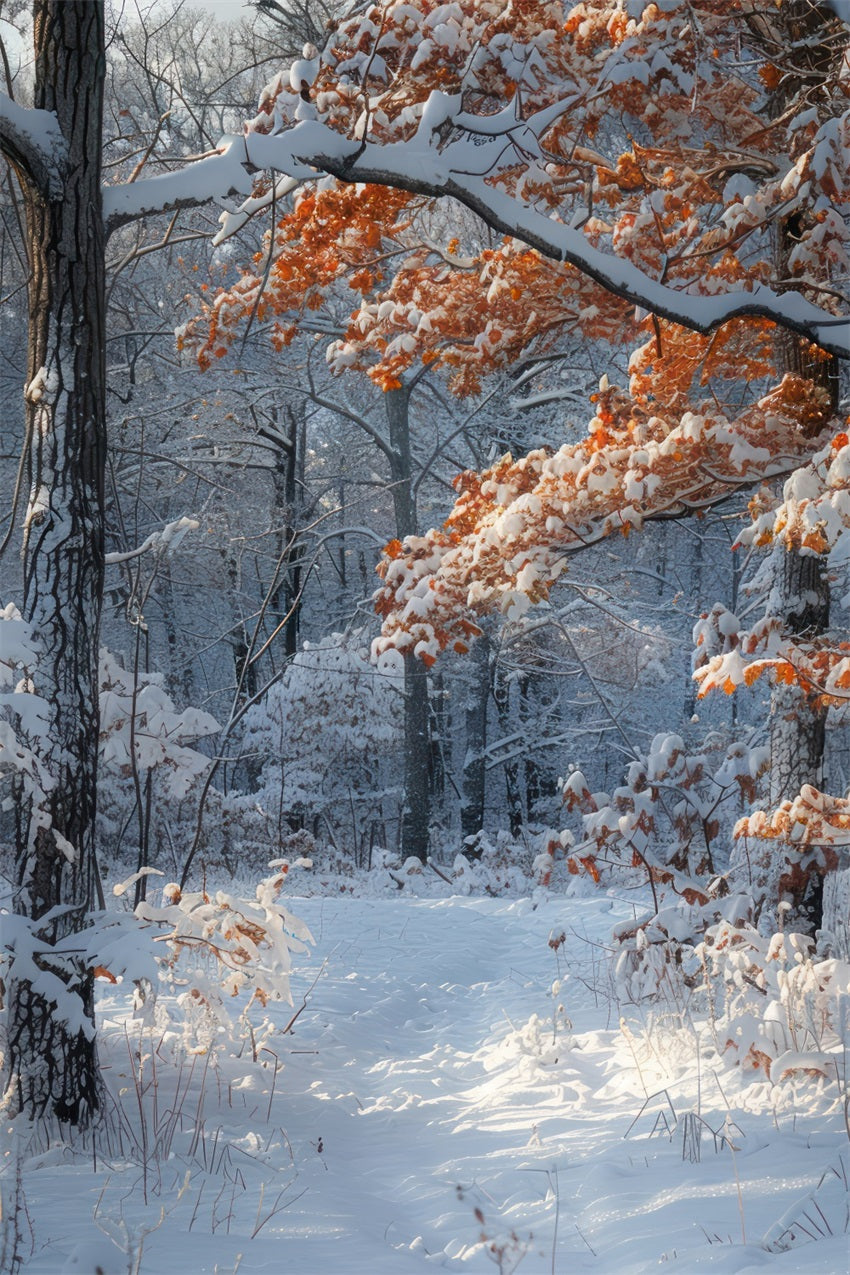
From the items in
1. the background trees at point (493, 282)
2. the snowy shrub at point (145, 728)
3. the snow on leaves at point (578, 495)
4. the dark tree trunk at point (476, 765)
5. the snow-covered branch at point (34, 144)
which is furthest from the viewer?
the dark tree trunk at point (476, 765)

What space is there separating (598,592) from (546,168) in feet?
32.9

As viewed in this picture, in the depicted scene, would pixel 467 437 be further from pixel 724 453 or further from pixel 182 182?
pixel 182 182

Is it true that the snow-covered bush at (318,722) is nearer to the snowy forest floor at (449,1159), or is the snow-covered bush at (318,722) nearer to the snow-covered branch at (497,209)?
the snowy forest floor at (449,1159)

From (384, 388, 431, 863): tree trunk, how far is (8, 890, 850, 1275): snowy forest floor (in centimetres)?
967

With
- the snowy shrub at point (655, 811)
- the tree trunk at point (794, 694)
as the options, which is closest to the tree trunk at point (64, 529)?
the snowy shrub at point (655, 811)

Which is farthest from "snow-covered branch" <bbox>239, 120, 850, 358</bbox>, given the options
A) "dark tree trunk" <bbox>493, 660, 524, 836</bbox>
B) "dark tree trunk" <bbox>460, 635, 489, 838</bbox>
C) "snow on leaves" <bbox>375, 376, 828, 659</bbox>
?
"dark tree trunk" <bbox>493, 660, 524, 836</bbox>

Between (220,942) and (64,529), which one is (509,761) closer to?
(220,942)

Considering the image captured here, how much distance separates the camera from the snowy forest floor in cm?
301

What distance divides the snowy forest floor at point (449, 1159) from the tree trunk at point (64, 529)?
1.58ft

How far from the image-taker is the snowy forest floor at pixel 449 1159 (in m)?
3.01

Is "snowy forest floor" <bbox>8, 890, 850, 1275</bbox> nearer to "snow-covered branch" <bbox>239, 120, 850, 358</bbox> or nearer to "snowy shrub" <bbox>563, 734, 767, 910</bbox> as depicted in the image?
"snowy shrub" <bbox>563, 734, 767, 910</bbox>

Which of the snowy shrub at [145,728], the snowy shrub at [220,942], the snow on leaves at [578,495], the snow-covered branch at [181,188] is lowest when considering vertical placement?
the snowy shrub at [220,942]

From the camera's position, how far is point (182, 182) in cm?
433

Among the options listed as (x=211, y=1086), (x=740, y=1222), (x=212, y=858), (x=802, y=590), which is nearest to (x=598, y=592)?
(x=212, y=858)
